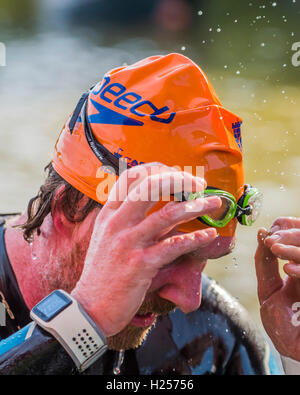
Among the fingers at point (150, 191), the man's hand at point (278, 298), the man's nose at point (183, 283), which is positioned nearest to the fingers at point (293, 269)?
the man's hand at point (278, 298)

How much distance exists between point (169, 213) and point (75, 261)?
2.31 feet

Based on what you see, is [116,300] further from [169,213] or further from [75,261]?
[75,261]

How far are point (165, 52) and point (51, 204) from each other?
712cm

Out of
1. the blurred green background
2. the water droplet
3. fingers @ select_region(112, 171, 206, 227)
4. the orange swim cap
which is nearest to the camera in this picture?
fingers @ select_region(112, 171, 206, 227)

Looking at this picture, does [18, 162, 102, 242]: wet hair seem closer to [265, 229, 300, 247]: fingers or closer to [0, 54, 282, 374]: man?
[0, 54, 282, 374]: man

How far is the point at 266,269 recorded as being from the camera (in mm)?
2283

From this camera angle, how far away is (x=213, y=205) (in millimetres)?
1536

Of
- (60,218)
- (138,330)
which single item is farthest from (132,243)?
(138,330)

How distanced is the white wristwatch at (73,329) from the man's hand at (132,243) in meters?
0.02

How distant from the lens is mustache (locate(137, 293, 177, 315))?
2097 mm

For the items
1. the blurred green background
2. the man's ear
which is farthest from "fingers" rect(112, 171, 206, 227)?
the blurred green background

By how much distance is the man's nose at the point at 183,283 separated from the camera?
2.03 metres

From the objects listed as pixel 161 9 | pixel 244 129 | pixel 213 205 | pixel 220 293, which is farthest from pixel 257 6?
pixel 213 205

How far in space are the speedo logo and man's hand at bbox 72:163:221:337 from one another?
40cm
